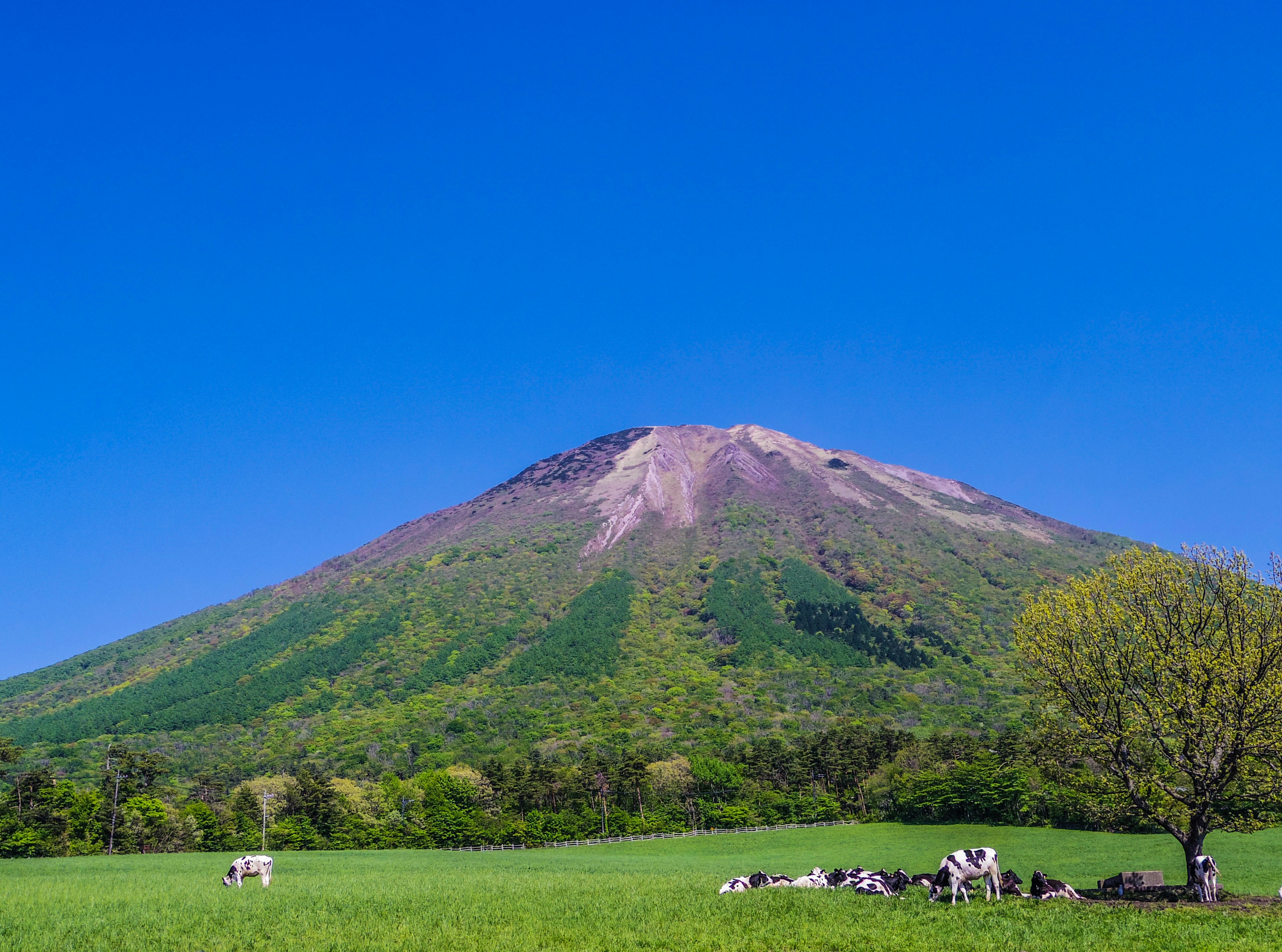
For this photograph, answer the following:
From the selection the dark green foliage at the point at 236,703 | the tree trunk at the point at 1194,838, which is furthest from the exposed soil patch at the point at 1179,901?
the dark green foliage at the point at 236,703

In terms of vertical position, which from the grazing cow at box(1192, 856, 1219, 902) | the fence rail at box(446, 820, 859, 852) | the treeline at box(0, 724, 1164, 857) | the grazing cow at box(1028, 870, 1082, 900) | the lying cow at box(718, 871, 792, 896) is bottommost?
the fence rail at box(446, 820, 859, 852)

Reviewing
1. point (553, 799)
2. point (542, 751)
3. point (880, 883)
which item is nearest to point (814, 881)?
point (880, 883)

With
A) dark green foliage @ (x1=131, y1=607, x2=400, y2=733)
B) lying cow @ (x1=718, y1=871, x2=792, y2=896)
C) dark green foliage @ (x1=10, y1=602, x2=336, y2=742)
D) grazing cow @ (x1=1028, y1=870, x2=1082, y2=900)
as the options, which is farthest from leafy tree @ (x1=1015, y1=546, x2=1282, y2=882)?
dark green foliage @ (x1=10, y1=602, x2=336, y2=742)

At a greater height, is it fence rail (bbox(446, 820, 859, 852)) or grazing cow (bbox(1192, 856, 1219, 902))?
grazing cow (bbox(1192, 856, 1219, 902))

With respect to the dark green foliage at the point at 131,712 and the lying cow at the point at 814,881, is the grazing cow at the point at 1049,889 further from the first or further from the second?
the dark green foliage at the point at 131,712

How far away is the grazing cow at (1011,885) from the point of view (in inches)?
988

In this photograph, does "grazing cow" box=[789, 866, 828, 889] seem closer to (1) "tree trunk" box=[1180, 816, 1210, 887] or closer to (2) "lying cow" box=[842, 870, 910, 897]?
(2) "lying cow" box=[842, 870, 910, 897]

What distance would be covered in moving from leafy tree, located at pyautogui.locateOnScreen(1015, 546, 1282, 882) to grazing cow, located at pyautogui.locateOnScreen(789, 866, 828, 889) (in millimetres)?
9820

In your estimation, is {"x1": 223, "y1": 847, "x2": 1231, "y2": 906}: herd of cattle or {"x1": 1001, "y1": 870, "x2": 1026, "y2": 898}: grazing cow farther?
{"x1": 1001, "y1": 870, "x2": 1026, "y2": 898}: grazing cow

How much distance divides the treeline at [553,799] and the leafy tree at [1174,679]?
41.1 meters

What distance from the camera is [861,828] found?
80188 millimetres

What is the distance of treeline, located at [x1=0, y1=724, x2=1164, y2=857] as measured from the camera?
75.5 metres

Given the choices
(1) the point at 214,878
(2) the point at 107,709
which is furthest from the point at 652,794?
(2) the point at 107,709

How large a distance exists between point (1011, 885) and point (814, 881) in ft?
21.9
